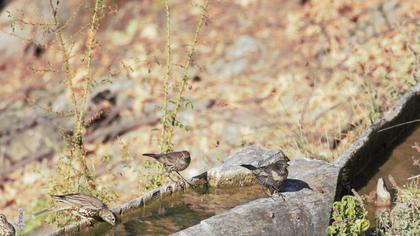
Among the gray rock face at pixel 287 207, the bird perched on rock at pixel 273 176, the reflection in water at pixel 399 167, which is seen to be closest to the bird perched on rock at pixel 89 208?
the gray rock face at pixel 287 207

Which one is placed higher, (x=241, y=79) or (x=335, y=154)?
(x=241, y=79)

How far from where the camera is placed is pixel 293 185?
6.85m

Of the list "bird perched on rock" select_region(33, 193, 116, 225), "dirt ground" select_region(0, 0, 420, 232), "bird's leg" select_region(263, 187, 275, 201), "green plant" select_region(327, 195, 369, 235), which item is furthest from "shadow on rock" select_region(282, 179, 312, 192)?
"dirt ground" select_region(0, 0, 420, 232)

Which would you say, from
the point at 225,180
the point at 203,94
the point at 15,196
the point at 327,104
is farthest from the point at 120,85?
the point at 225,180

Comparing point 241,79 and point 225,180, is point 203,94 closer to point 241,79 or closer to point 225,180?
point 241,79

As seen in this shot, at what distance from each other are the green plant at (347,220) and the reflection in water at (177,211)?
83 centimetres

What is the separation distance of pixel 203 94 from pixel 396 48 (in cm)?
310

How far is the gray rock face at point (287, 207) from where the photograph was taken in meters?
6.06

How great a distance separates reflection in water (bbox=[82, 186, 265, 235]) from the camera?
6.61 meters

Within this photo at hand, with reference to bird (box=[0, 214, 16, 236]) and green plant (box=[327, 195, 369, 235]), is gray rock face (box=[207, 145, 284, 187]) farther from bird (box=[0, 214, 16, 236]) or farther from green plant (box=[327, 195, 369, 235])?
bird (box=[0, 214, 16, 236])

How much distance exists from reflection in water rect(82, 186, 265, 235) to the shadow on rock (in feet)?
1.25

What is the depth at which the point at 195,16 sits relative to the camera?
1579 centimetres

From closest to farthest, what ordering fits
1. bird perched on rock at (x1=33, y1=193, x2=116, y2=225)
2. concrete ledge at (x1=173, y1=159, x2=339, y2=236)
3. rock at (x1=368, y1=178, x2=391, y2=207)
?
concrete ledge at (x1=173, y1=159, x2=339, y2=236) → bird perched on rock at (x1=33, y1=193, x2=116, y2=225) → rock at (x1=368, y1=178, x2=391, y2=207)

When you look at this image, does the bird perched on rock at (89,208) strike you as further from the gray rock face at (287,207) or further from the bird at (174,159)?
the bird at (174,159)
